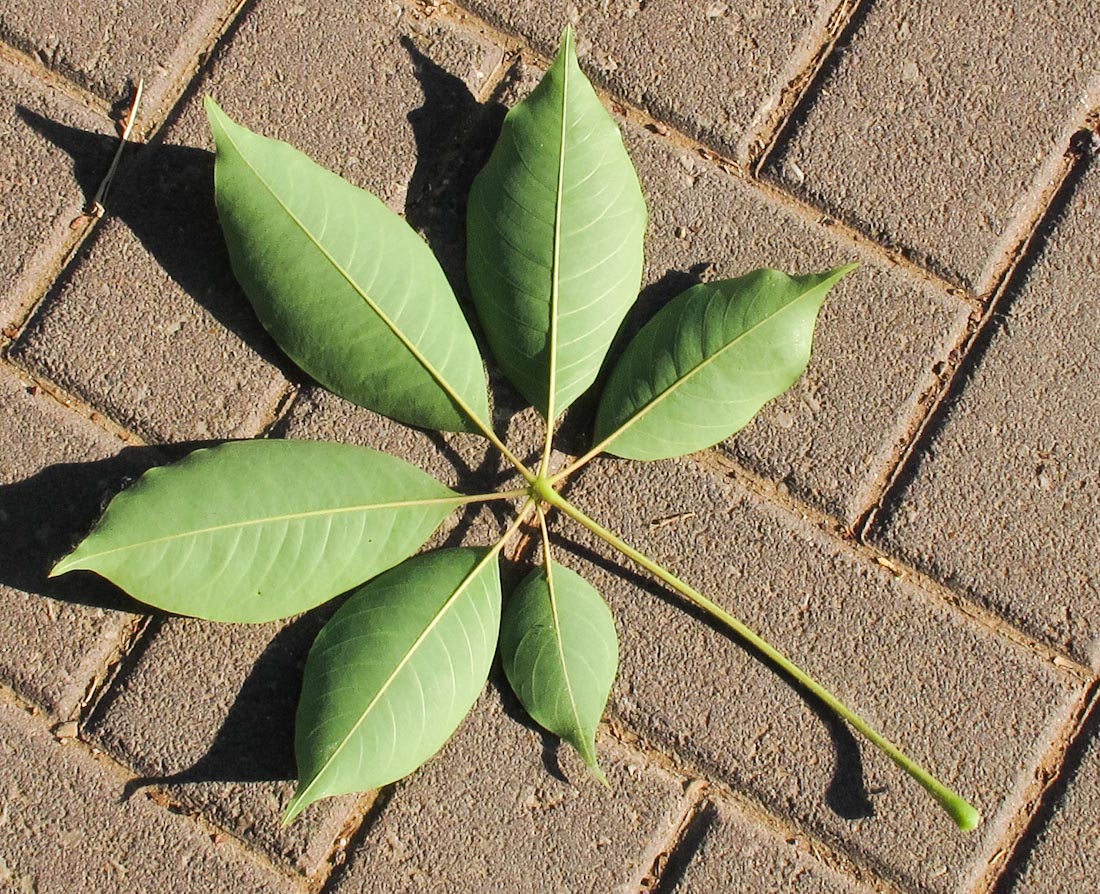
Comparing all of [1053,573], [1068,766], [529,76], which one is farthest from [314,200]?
[1068,766]

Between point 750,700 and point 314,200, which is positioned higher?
point 314,200

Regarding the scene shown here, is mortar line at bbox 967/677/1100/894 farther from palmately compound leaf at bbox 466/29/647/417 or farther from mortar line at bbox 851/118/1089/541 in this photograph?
palmately compound leaf at bbox 466/29/647/417

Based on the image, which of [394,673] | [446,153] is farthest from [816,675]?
[446,153]

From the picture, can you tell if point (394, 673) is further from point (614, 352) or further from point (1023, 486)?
→ point (1023, 486)

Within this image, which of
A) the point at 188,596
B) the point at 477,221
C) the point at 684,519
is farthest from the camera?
the point at 684,519

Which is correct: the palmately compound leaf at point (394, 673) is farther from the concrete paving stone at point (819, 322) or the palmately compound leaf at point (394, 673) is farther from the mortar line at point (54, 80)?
the mortar line at point (54, 80)

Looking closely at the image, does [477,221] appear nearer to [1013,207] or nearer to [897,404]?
[897,404]

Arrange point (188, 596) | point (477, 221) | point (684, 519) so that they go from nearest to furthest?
1. point (188, 596)
2. point (477, 221)
3. point (684, 519)
